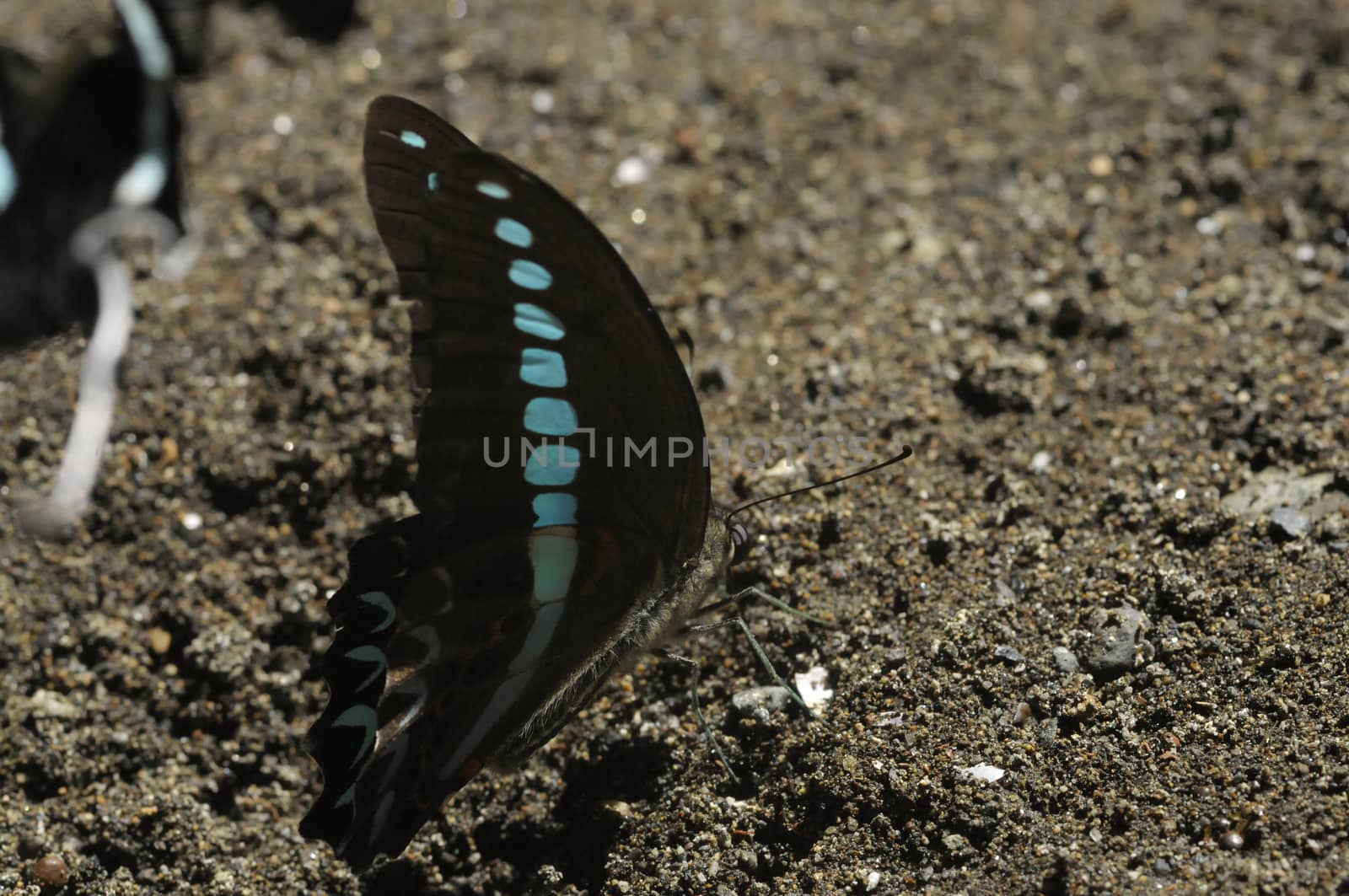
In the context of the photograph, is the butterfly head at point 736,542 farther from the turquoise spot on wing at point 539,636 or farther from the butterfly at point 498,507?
the turquoise spot on wing at point 539,636

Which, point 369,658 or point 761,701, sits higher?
point 369,658

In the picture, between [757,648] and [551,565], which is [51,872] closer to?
[551,565]

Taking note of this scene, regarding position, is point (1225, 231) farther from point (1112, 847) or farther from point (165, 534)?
point (165, 534)

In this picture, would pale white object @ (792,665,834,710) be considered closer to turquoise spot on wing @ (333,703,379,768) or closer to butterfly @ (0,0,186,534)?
turquoise spot on wing @ (333,703,379,768)

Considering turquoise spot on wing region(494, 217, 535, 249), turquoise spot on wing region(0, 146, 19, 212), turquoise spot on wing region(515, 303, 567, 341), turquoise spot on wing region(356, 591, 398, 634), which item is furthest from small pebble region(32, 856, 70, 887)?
turquoise spot on wing region(0, 146, 19, 212)

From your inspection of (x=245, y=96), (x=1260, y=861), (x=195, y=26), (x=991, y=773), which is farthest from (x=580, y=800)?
(x=195, y=26)

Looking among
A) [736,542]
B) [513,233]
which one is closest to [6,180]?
[513,233]

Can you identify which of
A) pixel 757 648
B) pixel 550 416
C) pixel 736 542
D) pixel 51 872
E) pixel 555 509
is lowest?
pixel 51 872
